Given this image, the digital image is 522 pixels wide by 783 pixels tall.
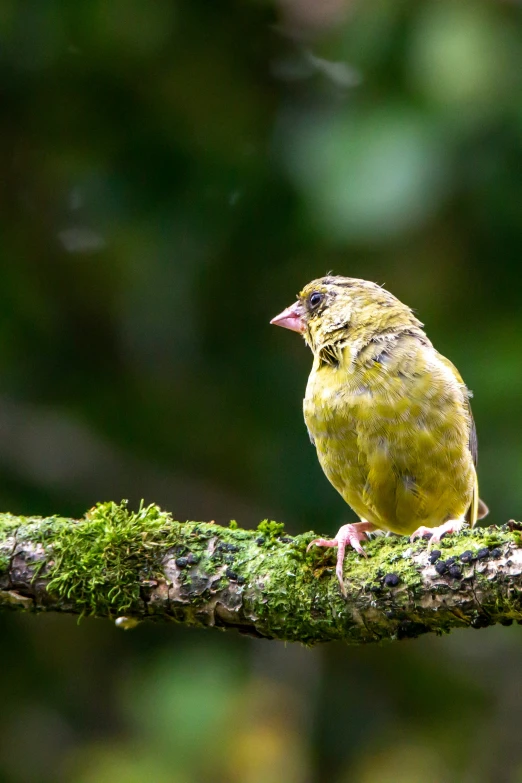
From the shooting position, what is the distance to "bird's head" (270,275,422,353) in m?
4.95

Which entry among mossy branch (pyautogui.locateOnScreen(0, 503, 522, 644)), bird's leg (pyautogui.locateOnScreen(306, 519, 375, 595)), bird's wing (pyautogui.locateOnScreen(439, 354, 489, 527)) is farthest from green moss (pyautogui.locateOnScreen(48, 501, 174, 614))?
bird's wing (pyautogui.locateOnScreen(439, 354, 489, 527))

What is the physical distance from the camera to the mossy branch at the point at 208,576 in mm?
3576

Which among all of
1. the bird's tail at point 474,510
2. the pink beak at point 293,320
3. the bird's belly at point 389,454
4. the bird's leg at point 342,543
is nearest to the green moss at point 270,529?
the bird's leg at point 342,543

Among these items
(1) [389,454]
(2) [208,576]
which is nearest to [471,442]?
(1) [389,454]

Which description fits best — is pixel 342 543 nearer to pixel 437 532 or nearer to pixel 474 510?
pixel 437 532

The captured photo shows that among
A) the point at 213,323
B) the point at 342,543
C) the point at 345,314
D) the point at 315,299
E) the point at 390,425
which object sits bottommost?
the point at 342,543

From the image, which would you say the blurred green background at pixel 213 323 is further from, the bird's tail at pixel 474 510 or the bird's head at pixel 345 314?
the bird's head at pixel 345 314

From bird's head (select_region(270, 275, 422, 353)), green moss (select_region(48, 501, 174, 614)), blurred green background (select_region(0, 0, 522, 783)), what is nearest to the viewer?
green moss (select_region(48, 501, 174, 614))

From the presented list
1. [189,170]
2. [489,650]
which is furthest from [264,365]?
[489,650]

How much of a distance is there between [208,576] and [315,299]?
195 centimetres

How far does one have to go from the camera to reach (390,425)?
4.50 meters

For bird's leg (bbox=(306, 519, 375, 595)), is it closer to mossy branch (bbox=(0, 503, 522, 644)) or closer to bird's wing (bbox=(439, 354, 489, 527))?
mossy branch (bbox=(0, 503, 522, 644))

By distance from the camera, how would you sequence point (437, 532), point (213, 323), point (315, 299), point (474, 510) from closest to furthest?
point (437, 532) → point (474, 510) → point (315, 299) → point (213, 323)

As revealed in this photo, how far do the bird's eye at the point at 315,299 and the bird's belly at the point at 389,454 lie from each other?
2.19 ft
